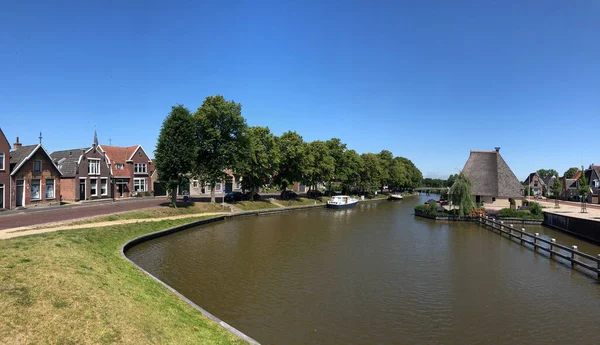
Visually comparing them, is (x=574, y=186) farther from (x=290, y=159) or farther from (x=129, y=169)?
(x=129, y=169)

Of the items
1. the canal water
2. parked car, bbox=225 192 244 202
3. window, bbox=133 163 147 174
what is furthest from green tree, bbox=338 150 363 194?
the canal water

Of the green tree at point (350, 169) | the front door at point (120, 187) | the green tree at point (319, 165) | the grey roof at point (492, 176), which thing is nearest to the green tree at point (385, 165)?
the green tree at point (350, 169)

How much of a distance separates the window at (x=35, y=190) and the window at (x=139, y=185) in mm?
18021

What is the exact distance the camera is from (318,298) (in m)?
14.0

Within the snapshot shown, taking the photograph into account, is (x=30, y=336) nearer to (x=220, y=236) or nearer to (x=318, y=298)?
(x=318, y=298)

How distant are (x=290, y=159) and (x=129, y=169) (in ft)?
88.2

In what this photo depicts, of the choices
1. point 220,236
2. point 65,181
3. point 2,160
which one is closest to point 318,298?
point 220,236

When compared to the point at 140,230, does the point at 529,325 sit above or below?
below

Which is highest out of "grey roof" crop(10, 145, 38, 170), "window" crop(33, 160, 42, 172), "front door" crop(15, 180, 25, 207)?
"grey roof" crop(10, 145, 38, 170)

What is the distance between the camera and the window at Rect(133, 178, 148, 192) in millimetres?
55000

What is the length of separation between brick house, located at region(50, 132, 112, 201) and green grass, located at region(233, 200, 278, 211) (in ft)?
66.4

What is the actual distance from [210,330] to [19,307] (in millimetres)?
4538

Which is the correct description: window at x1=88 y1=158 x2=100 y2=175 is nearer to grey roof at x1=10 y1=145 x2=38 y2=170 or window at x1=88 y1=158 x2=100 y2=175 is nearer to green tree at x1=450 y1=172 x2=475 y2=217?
grey roof at x1=10 y1=145 x2=38 y2=170

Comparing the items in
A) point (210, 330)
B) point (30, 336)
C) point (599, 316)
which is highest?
point (30, 336)
